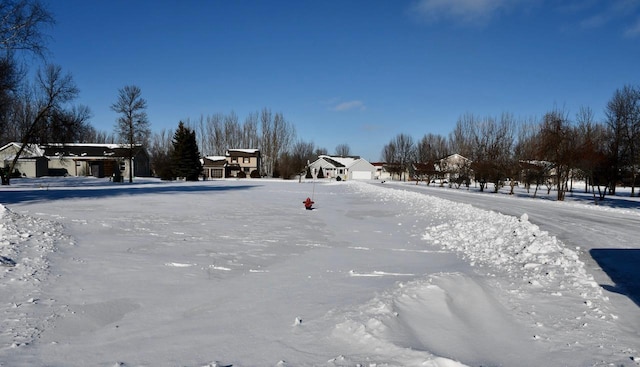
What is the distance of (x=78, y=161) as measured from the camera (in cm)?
5869

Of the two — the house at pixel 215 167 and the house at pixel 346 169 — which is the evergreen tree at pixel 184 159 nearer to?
the house at pixel 215 167

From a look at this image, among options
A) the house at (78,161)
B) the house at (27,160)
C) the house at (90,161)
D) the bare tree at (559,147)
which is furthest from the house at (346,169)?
the bare tree at (559,147)

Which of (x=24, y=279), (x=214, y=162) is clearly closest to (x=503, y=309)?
(x=24, y=279)

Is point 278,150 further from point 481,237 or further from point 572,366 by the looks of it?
point 572,366

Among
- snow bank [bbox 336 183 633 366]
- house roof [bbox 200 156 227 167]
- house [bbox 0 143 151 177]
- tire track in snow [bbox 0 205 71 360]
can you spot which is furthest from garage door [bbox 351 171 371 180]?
tire track in snow [bbox 0 205 71 360]

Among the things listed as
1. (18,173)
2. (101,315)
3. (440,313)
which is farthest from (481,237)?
(18,173)

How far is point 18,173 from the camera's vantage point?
49.4m

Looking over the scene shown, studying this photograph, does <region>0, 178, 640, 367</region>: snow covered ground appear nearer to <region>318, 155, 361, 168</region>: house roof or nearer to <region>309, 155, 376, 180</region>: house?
<region>309, 155, 376, 180</region>: house

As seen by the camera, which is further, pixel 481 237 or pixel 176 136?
pixel 176 136

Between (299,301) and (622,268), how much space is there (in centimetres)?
651

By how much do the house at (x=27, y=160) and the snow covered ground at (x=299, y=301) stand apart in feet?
174

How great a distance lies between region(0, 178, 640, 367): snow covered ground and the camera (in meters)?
3.81

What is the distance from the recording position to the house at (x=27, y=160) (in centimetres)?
5181

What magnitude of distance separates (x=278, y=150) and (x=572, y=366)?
290 ft
